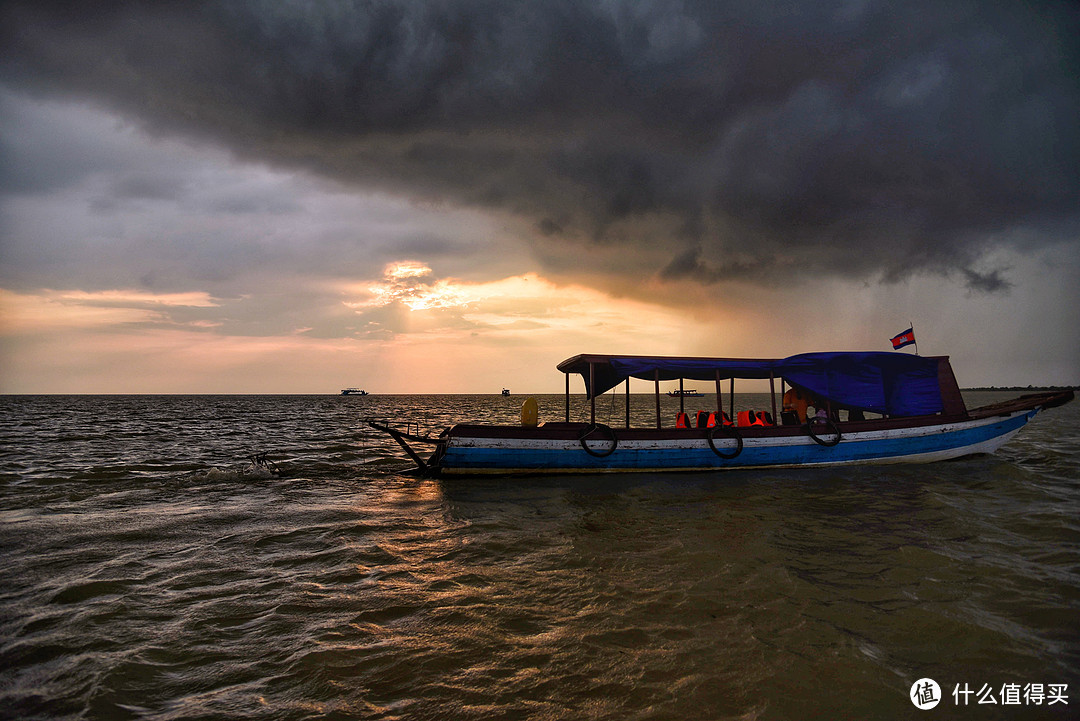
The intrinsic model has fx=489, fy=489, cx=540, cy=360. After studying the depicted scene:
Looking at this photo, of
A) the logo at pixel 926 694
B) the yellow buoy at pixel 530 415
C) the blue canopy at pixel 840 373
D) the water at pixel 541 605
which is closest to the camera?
the logo at pixel 926 694

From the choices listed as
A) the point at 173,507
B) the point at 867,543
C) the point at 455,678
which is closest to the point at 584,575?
the point at 455,678

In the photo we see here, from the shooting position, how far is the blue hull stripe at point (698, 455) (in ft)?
46.0

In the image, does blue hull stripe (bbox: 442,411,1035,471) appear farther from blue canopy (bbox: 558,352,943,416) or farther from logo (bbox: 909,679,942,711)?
logo (bbox: 909,679,942,711)

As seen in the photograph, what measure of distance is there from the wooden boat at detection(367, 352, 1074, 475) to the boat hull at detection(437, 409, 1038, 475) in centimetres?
3

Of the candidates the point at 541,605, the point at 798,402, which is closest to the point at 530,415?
the point at 541,605

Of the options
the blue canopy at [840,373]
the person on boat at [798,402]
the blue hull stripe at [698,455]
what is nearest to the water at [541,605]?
the blue hull stripe at [698,455]

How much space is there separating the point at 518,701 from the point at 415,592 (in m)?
2.68

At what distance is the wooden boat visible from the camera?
14102mm

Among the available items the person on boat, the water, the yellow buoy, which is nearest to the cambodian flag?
the person on boat

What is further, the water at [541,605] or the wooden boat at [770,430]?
the wooden boat at [770,430]

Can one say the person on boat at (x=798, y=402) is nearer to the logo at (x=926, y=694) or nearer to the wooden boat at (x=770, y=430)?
the wooden boat at (x=770, y=430)

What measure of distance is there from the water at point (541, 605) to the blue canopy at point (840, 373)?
176 inches

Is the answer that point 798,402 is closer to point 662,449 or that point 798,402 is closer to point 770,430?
point 770,430

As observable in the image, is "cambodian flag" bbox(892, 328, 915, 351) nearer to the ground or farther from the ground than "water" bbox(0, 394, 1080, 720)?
farther from the ground
